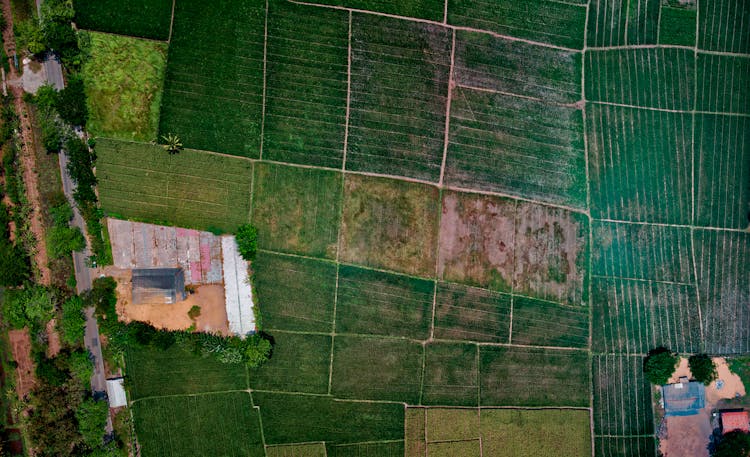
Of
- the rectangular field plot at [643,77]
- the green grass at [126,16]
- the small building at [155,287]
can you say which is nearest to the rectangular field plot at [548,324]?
the rectangular field plot at [643,77]

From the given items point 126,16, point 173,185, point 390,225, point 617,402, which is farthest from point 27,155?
point 617,402

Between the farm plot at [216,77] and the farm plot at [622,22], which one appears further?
the farm plot at [622,22]

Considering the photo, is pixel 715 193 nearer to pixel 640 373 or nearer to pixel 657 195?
pixel 657 195

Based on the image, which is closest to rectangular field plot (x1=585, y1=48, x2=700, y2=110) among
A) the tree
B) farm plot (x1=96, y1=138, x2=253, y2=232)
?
the tree

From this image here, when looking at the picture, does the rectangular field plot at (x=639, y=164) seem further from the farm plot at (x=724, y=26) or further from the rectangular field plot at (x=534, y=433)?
the rectangular field plot at (x=534, y=433)

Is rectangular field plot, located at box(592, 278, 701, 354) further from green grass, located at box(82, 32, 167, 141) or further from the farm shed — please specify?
green grass, located at box(82, 32, 167, 141)

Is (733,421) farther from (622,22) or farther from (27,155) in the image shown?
(27,155)

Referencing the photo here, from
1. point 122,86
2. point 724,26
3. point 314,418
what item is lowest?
point 314,418
